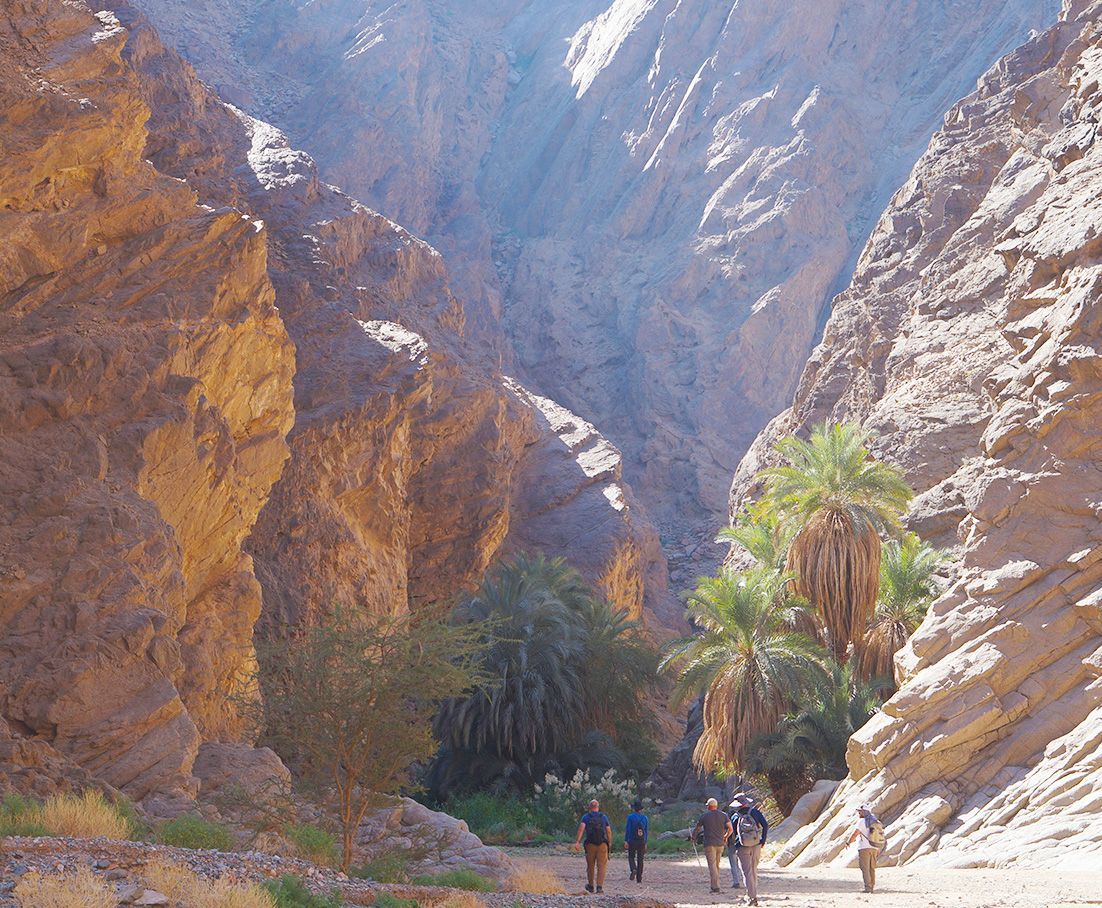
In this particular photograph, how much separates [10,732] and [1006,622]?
15.5m

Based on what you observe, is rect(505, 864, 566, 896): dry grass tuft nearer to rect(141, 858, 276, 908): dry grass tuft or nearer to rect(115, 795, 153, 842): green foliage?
rect(115, 795, 153, 842): green foliage

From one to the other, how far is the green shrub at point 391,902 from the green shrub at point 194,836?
116 inches

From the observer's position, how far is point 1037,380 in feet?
77.0

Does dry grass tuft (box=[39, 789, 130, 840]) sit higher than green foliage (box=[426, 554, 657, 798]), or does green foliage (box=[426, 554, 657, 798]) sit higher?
green foliage (box=[426, 554, 657, 798])

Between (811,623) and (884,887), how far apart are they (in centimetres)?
1357

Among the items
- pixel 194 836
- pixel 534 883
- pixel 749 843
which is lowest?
pixel 534 883

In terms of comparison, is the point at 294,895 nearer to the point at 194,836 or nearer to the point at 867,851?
the point at 194,836

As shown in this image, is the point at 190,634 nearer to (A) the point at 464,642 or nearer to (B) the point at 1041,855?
(A) the point at 464,642

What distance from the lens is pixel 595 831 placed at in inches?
643

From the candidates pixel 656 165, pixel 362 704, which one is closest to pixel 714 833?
pixel 362 704

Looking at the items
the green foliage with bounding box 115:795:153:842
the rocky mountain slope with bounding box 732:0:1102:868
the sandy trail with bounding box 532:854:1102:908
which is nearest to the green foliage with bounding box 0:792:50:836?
the green foliage with bounding box 115:795:153:842

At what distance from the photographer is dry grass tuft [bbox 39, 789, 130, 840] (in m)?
12.0

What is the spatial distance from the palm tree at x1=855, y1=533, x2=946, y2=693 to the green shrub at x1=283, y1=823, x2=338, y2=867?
17.3 metres

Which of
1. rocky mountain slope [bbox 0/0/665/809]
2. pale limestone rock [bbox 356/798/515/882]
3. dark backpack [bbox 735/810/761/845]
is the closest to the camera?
dark backpack [bbox 735/810/761/845]
